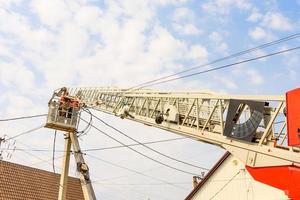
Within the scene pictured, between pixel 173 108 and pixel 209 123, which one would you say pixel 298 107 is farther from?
pixel 173 108

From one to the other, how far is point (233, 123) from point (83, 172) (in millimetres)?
10389

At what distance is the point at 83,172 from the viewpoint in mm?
20141

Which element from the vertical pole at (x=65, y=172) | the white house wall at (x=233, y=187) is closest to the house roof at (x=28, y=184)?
the vertical pole at (x=65, y=172)

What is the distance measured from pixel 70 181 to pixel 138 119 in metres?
17.7

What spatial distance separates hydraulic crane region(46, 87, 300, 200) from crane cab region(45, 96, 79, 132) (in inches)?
Answer: 69.8

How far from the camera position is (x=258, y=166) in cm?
1125

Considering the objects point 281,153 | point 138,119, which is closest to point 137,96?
point 138,119

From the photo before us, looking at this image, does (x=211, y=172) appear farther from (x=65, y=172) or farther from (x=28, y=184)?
(x=28, y=184)

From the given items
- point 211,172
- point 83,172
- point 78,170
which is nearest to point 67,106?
point 78,170

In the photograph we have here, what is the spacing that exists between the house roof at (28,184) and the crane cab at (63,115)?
8.88 meters

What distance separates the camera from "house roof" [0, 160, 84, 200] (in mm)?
27734

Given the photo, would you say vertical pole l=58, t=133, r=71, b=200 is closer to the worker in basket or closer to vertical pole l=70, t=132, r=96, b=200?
vertical pole l=70, t=132, r=96, b=200

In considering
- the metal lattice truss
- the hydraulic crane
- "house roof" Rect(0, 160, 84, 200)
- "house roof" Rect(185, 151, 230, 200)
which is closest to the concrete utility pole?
the hydraulic crane

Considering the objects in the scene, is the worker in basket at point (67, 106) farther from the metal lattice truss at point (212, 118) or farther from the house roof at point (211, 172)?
the house roof at point (211, 172)
